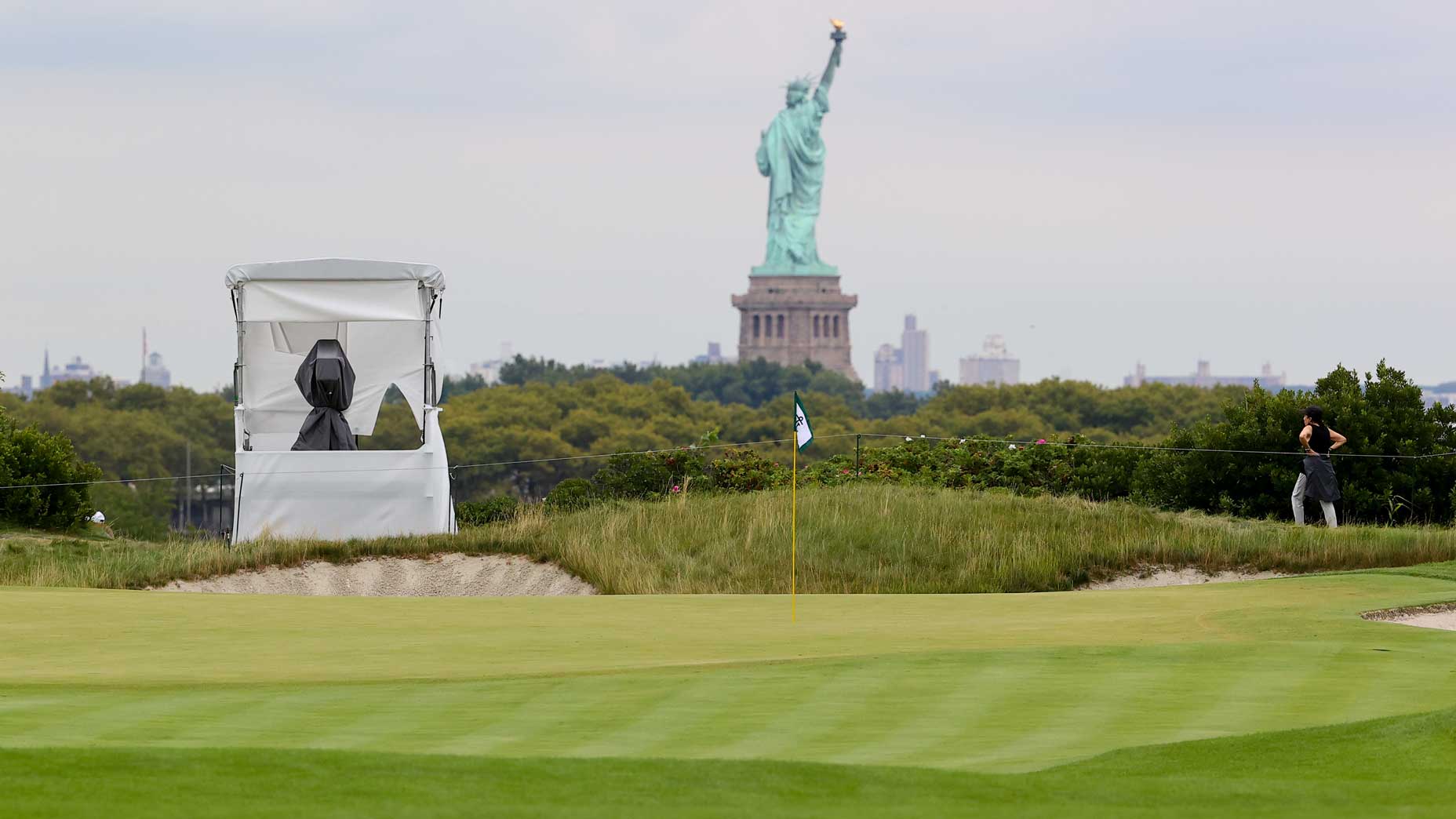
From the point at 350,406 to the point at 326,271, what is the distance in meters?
2.13

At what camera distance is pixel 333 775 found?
727 cm

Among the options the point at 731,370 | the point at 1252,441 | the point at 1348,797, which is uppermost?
the point at 731,370

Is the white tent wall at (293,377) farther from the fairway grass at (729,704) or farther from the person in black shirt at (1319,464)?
the person in black shirt at (1319,464)

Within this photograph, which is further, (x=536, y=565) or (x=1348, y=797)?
(x=536, y=565)

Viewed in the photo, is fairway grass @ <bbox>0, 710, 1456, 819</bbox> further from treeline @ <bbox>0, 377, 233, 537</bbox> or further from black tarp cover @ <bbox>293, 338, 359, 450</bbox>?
treeline @ <bbox>0, 377, 233, 537</bbox>

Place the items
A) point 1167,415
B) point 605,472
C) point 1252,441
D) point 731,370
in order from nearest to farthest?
point 1252,441 → point 605,472 → point 1167,415 → point 731,370

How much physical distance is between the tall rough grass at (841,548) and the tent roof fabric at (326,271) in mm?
3202

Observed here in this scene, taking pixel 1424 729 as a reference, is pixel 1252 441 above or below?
above

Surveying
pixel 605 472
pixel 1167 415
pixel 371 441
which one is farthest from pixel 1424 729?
pixel 1167 415

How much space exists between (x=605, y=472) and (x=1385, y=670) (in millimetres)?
19045

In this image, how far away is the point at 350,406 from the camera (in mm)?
25156

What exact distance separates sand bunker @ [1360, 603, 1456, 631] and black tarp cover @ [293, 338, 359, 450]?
13318 mm

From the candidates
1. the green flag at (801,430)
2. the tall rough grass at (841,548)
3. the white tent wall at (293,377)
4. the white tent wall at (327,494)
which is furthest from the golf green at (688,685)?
the white tent wall at (293,377)

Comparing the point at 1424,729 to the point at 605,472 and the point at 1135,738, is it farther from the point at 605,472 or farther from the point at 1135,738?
the point at 605,472
